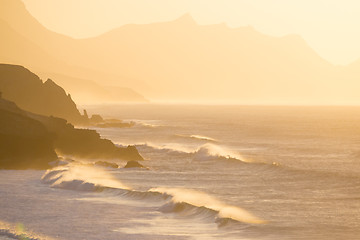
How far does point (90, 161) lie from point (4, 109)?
10.8 m

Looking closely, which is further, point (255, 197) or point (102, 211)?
point (255, 197)

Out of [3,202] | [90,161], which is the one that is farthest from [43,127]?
[3,202]

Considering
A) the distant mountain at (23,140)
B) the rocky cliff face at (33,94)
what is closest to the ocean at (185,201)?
the distant mountain at (23,140)

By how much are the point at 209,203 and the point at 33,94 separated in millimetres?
87471

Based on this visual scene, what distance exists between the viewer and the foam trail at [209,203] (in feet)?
110

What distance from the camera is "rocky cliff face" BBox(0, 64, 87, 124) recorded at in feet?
379

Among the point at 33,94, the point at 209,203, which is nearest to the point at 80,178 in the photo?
the point at 209,203

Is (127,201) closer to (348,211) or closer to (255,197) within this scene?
(255,197)

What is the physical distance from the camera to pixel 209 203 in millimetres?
37969

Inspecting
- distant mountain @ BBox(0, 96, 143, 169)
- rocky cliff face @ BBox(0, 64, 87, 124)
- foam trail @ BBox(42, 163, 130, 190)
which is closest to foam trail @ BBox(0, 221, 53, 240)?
foam trail @ BBox(42, 163, 130, 190)

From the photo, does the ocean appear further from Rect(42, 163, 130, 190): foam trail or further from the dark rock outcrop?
the dark rock outcrop

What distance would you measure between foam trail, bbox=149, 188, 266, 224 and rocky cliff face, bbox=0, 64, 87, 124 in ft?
254

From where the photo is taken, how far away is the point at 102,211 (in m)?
35.4

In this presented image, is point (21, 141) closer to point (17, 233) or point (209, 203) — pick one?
point (209, 203)
